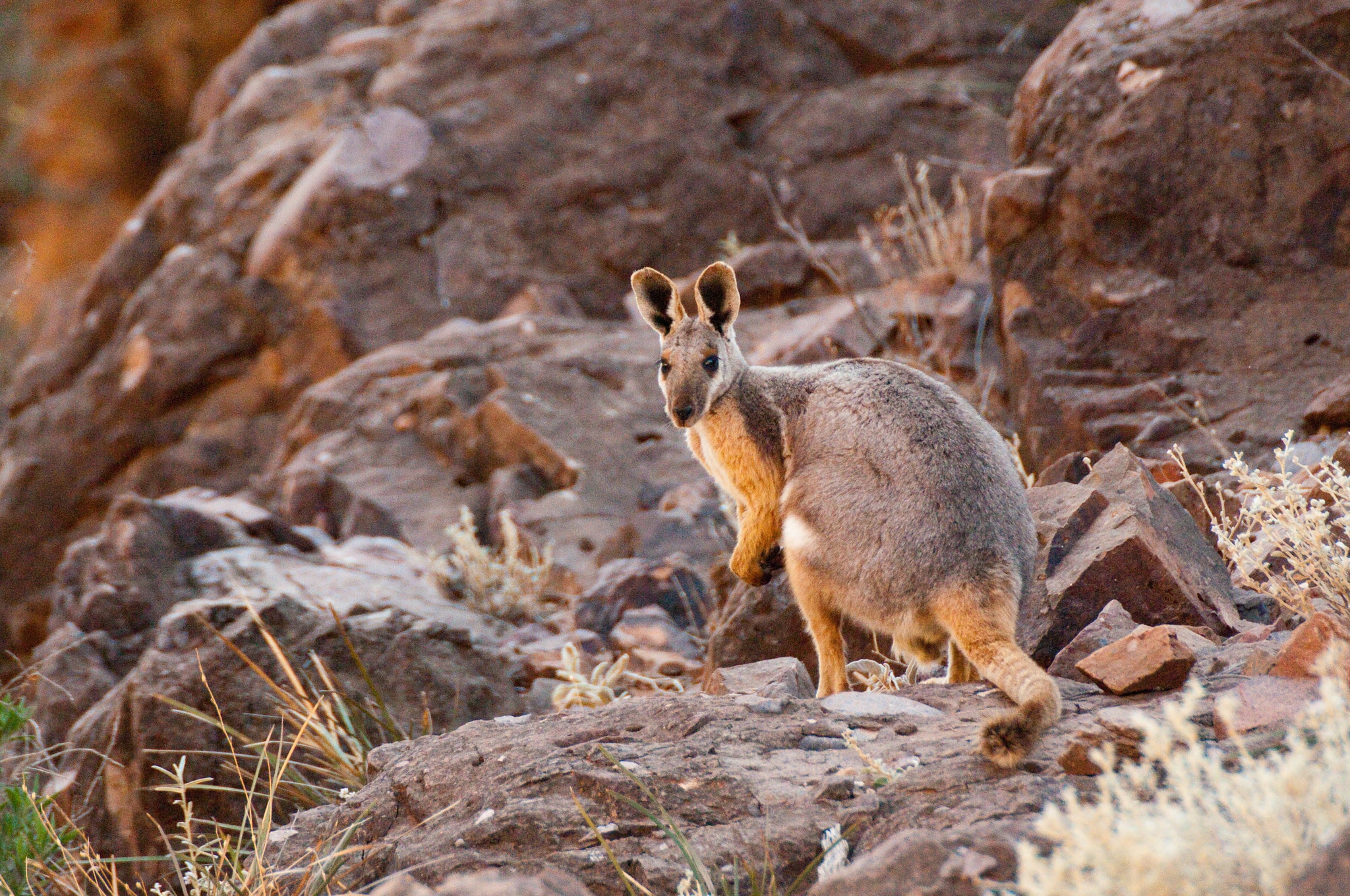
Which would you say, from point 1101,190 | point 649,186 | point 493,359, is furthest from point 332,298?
point 1101,190

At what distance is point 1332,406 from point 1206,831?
4.28 meters

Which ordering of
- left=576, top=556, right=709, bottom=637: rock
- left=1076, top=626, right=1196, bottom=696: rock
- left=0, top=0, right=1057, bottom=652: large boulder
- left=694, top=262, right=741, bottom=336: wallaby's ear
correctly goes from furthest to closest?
1. left=0, top=0, right=1057, bottom=652: large boulder
2. left=576, top=556, right=709, bottom=637: rock
3. left=694, top=262, right=741, bottom=336: wallaby's ear
4. left=1076, top=626, right=1196, bottom=696: rock

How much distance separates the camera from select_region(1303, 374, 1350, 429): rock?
18.3ft

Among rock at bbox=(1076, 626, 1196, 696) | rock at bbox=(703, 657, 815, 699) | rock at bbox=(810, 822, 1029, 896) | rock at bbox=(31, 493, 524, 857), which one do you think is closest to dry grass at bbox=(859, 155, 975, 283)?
rock at bbox=(31, 493, 524, 857)

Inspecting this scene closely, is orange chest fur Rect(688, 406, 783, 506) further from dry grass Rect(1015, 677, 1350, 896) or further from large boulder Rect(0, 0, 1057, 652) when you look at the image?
large boulder Rect(0, 0, 1057, 652)

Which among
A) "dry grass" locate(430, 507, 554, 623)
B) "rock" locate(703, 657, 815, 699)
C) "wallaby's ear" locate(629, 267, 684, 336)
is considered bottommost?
"dry grass" locate(430, 507, 554, 623)

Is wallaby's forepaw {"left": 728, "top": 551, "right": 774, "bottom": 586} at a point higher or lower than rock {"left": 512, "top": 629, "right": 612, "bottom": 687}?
higher

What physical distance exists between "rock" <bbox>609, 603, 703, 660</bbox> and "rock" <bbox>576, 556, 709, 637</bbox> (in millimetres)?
165

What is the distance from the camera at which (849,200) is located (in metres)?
12.1

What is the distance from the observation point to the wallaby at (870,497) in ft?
13.8

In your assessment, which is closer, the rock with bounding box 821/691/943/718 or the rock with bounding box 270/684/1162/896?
the rock with bounding box 270/684/1162/896

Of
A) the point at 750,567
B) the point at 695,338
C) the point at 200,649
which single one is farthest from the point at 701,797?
the point at 200,649

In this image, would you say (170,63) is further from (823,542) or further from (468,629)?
(823,542)

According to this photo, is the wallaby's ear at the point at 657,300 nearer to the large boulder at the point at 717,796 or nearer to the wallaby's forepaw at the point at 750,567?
the wallaby's forepaw at the point at 750,567
